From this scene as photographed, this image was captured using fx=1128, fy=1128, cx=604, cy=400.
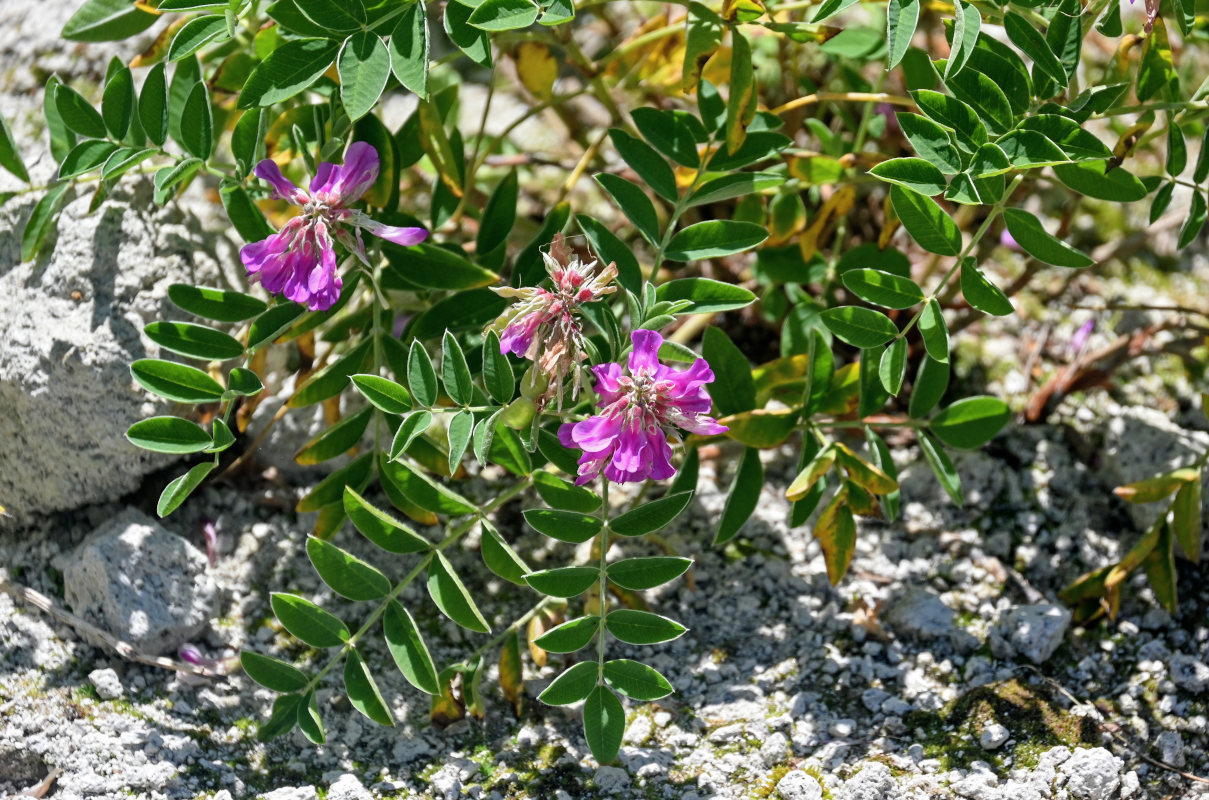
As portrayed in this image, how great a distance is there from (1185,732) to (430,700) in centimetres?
118

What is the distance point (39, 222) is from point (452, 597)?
0.93 m

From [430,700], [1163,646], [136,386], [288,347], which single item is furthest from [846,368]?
[136,386]

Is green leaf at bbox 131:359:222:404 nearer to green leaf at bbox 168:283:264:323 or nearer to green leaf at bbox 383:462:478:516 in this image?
green leaf at bbox 168:283:264:323

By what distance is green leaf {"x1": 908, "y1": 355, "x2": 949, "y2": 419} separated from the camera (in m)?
1.83

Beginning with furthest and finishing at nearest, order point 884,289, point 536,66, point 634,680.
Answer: point 536,66 → point 884,289 → point 634,680

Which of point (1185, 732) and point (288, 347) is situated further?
point (288, 347)

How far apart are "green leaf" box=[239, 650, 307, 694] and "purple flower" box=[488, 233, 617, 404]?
0.58 m

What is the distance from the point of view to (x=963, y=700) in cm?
180

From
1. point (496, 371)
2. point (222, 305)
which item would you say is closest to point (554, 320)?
point (496, 371)

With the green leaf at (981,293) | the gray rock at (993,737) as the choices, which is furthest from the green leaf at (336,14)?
the gray rock at (993,737)

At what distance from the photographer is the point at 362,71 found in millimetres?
1523

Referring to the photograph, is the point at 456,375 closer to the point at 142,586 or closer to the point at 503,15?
the point at 503,15

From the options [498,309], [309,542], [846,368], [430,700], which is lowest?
[430,700]

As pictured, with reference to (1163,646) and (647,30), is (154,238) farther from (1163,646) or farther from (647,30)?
(1163,646)
